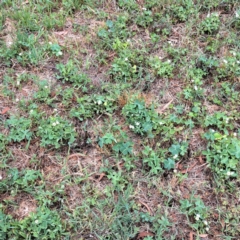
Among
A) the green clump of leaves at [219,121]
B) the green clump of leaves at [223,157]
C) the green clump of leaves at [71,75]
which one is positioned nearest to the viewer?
the green clump of leaves at [223,157]

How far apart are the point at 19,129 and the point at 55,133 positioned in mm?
286

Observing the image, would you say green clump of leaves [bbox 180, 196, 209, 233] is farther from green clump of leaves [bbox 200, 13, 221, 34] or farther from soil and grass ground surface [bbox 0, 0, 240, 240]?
green clump of leaves [bbox 200, 13, 221, 34]

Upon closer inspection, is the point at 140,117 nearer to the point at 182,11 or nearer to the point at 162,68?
the point at 162,68

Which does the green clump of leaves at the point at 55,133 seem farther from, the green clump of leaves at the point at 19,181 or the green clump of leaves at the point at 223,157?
the green clump of leaves at the point at 223,157

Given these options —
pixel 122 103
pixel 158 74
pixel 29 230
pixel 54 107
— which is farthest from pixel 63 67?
pixel 29 230

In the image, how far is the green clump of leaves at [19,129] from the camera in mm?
2818

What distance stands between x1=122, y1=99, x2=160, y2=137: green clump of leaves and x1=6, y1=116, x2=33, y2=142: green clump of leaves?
756 millimetres

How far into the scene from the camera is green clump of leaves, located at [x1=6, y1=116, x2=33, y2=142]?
9.25ft

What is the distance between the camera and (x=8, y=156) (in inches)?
109

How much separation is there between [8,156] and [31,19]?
1.40 metres

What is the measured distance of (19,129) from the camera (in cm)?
284

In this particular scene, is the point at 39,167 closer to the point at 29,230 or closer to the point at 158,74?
the point at 29,230

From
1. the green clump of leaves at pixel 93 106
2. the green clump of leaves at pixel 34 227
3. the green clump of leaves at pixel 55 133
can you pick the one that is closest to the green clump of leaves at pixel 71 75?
the green clump of leaves at pixel 93 106

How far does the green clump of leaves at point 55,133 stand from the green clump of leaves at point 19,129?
0.28 ft
